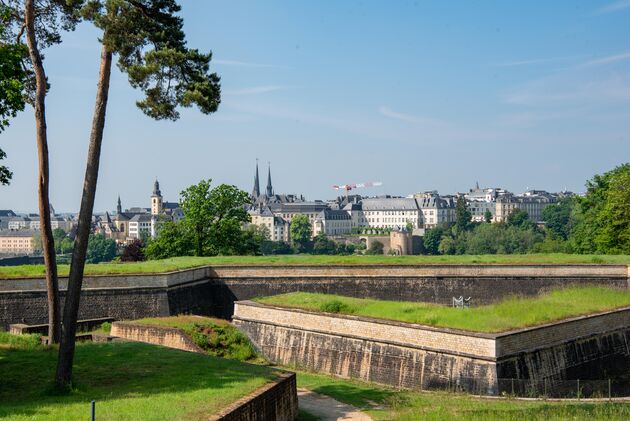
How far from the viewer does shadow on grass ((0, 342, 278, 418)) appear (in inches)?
568

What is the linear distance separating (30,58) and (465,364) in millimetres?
14113

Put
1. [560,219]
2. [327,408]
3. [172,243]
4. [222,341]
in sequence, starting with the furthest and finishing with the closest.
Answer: [560,219], [172,243], [222,341], [327,408]

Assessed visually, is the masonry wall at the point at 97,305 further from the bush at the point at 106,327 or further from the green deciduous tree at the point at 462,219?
the green deciduous tree at the point at 462,219

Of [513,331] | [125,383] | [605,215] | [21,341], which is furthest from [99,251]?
[125,383]

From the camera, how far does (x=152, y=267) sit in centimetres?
3105

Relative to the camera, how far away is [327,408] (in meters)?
18.3

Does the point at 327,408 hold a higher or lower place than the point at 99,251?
lower

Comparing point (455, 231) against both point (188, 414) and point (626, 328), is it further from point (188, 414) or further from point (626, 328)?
point (188, 414)

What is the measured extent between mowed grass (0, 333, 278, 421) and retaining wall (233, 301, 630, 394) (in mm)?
5373

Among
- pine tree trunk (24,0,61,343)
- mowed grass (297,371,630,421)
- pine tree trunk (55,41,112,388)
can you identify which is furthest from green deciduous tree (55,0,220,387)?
mowed grass (297,371,630,421)

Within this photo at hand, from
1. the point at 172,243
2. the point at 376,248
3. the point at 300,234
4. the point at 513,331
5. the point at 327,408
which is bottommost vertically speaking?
the point at 327,408

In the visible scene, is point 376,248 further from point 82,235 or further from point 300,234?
point 82,235

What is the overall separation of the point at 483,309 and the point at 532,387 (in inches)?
135

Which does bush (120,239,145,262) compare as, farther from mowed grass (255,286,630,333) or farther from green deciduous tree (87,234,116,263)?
green deciduous tree (87,234,116,263)
